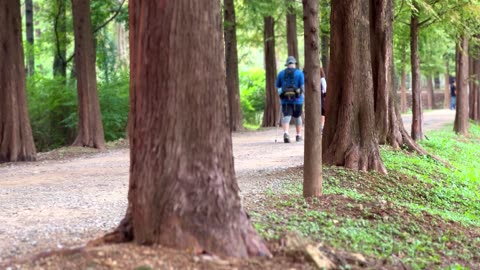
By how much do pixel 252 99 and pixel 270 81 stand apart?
8.76 metres

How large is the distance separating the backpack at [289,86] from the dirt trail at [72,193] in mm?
1287

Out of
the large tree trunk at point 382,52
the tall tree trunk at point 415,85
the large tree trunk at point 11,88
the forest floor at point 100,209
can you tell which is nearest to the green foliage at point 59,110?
the large tree trunk at point 11,88

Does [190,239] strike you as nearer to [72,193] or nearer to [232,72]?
[72,193]

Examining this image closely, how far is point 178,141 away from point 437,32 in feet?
52.6

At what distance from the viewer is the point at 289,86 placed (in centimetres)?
1559

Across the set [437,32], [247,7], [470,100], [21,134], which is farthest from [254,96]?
[21,134]

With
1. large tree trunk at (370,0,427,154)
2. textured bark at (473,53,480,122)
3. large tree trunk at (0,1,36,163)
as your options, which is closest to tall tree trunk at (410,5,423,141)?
large tree trunk at (370,0,427,154)

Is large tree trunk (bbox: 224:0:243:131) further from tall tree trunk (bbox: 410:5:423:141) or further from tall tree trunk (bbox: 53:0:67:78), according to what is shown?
tall tree trunk (bbox: 410:5:423:141)

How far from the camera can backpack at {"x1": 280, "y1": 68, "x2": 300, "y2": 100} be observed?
610 inches

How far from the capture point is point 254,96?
34.8 meters

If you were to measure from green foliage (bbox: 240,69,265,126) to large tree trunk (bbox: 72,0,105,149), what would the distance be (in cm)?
1613

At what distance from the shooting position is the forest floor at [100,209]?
4727 millimetres

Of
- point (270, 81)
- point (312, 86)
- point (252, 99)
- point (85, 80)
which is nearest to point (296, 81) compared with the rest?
point (85, 80)

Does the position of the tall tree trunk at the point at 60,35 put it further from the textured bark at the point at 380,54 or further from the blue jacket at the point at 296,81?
the textured bark at the point at 380,54
